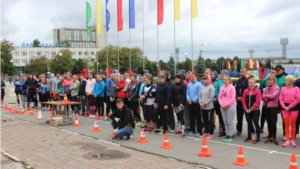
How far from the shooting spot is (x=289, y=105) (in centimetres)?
805

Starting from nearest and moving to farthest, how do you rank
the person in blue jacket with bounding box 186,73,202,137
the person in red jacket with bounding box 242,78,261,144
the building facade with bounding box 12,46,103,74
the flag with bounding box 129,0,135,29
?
the person in red jacket with bounding box 242,78,261,144 → the person in blue jacket with bounding box 186,73,202,137 → the flag with bounding box 129,0,135,29 → the building facade with bounding box 12,46,103,74

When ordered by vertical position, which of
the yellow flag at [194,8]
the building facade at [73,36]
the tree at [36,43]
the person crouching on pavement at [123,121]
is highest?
the building facade at [73,36]

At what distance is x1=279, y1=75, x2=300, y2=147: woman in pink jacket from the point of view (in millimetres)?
8016

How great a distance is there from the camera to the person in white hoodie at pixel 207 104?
9242 millimetres

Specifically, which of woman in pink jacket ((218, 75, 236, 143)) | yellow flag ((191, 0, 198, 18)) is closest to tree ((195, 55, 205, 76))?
yellow flag ((191, 0, 198, 18))

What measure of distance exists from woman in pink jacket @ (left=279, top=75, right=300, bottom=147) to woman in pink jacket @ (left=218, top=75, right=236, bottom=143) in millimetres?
1258

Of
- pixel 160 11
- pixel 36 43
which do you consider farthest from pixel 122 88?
pixel 36 43

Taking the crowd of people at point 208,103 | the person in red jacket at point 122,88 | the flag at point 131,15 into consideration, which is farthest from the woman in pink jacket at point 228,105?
the flag at point 131,15

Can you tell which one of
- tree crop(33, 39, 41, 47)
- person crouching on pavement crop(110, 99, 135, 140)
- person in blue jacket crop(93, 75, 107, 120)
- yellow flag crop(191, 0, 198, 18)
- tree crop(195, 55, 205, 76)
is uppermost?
tree crop(33, 39, 41, 47)

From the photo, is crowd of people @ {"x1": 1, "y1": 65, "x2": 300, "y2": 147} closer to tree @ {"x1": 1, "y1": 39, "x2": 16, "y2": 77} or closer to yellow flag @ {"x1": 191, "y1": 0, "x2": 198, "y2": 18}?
yellow flag @ {"x1": 191, "y1": 0, "x2": 198, "y2": 18}

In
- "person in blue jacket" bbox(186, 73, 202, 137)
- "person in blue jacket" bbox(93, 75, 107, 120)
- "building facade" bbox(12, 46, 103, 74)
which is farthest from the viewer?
"building facade" bbox(12, 46, 103, 74)

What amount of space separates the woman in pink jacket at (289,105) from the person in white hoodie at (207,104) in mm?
1924

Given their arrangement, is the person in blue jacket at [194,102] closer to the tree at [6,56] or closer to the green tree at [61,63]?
the tree at [6,56]

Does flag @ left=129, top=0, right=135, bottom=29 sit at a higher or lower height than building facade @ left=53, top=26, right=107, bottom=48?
lower
